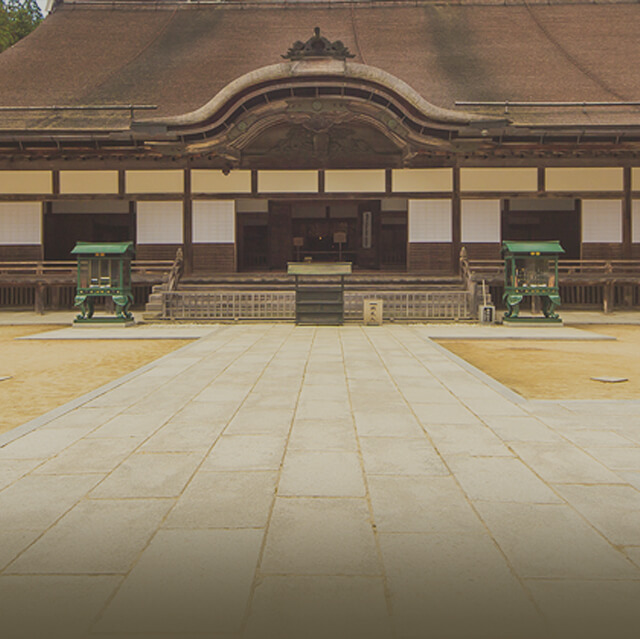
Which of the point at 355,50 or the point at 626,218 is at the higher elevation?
the point at 355,50

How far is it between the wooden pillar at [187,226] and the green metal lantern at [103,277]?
2.61 metres

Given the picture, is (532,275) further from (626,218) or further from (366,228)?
(366,228)

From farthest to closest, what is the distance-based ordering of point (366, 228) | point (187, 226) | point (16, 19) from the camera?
point (16, 19)
point (366, 228)
point (187, 226)

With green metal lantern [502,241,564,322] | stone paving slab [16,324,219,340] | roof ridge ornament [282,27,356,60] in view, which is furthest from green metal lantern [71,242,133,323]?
green metal lantern [502,241,564,322]

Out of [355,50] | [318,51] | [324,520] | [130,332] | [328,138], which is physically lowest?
[324,520]

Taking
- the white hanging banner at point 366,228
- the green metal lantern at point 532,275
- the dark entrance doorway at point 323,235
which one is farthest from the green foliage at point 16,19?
the green metal lantern at point 532,275

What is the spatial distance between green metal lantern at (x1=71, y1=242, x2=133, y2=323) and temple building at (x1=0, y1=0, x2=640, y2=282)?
280 centimetres

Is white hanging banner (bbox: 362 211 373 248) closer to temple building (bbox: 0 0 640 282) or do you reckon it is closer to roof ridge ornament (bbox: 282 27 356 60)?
temple building (bbox: 0 0 640 282)

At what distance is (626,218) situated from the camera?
16.0m

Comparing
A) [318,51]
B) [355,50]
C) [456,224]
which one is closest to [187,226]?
[318,51]

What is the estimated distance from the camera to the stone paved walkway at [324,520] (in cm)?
201

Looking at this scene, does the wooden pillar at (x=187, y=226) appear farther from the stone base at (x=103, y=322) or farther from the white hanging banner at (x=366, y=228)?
the white hanging banner at (x=366, y=228)

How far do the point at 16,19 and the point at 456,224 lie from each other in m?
22.9

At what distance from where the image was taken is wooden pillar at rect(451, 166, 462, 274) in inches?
626
